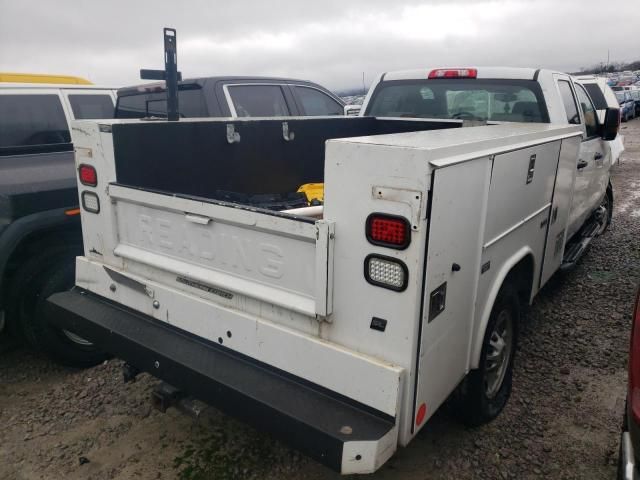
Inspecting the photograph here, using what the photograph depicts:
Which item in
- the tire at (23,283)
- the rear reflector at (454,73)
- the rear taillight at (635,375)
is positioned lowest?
the tire at (23,283)

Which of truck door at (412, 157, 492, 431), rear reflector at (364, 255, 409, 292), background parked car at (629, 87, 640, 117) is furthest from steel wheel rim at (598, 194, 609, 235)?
background parked car at (629, 87, 640, 117)

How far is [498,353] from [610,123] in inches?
119

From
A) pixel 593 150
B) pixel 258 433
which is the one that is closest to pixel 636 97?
pixel 593 150

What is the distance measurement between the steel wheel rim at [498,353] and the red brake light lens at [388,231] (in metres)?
1.24

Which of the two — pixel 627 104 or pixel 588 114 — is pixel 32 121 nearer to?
pixel 588 114

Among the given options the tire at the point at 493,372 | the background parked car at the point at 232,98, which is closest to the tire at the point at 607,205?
the background parked car at the point at 232,98

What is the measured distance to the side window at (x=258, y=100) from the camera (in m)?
5.59

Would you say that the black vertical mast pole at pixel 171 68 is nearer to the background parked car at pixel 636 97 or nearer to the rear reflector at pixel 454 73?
the rear reflector at pixel 454 73

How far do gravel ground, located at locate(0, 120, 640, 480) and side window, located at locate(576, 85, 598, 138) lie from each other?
1.96 metres

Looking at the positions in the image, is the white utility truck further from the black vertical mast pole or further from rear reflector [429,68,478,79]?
rear reflector [429,68,478,79]

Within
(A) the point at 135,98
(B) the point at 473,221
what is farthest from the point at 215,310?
(A) the point at 135,98

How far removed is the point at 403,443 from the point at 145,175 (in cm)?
199

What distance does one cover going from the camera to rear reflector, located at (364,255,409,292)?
1941 mm

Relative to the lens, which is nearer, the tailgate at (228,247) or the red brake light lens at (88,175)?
the tailgate at (228,247)
